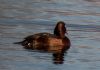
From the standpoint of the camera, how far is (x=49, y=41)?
1978cm

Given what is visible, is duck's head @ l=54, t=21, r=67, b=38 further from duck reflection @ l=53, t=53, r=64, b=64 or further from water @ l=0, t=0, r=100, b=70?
duck reflection @ l=53, t=53, r=64, b=64

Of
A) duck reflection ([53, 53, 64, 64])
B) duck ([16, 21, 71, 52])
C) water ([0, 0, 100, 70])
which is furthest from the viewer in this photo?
duck ([16, 21, 71, 52])

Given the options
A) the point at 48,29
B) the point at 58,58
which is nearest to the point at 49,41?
the point at 58,58

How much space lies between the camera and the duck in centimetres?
1925

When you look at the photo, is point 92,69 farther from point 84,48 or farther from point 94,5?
point 94,5

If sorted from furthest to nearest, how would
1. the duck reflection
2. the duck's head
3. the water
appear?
the duck's head < the duck reflection < the water

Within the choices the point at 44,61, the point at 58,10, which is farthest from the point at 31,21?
the point at 44,61

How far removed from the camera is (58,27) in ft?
66.3

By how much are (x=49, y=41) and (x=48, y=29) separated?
2309 mm

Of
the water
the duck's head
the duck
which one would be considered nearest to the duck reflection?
the water

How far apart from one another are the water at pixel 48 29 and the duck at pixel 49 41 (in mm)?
288

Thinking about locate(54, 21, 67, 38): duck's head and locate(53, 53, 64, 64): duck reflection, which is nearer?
locate(53, 53, 64, 64): duck reflection

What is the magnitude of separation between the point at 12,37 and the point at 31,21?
3.15 m

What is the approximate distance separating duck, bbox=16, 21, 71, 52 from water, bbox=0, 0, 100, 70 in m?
0.29
